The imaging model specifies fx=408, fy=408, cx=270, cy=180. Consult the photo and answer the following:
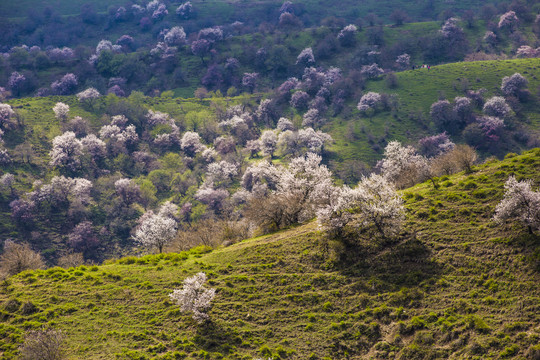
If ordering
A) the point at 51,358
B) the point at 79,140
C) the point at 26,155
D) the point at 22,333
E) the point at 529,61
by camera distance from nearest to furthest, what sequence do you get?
the point at 51,358, the point at 22,333, the point at 26,155, the point at 79,140, the point at 529,61

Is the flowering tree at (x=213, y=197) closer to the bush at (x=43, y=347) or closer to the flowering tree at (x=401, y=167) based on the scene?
the flowering tree at (x=401, y=167)

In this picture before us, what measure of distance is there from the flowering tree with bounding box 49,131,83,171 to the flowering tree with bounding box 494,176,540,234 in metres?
103

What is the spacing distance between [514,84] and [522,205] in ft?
318

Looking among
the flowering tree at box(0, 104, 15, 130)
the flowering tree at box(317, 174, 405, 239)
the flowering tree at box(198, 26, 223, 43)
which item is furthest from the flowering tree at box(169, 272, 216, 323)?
the flowering tree at box(198, 26, 223, 43)

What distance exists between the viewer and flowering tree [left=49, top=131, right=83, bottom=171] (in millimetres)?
107625

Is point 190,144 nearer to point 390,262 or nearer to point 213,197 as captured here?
point 213,197

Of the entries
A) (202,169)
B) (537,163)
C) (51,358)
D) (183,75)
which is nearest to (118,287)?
(51,358)

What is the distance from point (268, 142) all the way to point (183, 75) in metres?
65.2

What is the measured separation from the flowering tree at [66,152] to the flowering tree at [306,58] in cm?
9170

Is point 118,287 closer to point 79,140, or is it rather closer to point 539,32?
point 79,140

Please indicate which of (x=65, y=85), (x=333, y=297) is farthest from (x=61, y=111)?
(x=333, y=297)

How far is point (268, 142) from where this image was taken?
12050 centimetres

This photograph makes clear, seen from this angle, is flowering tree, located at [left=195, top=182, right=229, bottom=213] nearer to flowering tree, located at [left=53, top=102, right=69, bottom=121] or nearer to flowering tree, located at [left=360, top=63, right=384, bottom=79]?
flowering tree, located at [left=53, top=102, right=69, bottom=121]

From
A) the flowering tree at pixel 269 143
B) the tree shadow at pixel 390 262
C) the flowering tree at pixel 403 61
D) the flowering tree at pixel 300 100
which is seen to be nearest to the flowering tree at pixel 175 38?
the flowering tree at pixel 300 100
